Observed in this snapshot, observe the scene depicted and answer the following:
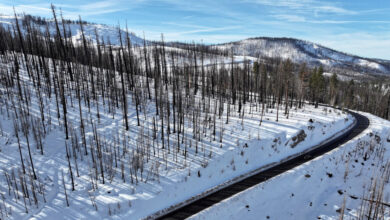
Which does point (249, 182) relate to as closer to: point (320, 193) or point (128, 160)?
point (320, 193)

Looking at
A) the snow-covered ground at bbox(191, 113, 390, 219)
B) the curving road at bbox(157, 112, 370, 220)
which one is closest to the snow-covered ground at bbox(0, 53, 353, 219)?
the curving road at bbox(157, 112, 370, 220)

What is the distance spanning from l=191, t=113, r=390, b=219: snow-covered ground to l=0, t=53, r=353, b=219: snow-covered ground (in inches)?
162

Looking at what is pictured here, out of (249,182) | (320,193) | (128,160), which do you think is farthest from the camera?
(128,160)

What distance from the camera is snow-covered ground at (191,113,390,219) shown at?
1703 cm

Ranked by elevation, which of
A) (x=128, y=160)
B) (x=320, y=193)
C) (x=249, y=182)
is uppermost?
(x=128, y=160)

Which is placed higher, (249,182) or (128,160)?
(128,160)

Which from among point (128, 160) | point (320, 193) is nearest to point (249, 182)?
point (320, 193)

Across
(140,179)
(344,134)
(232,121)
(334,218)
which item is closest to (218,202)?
(140,179)

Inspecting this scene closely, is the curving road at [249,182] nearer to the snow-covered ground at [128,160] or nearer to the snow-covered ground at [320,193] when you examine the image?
the snow-covered ground at [320,193]

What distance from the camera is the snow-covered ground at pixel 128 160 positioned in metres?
17.1

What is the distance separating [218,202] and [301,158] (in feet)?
51.6

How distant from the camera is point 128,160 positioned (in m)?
23.1

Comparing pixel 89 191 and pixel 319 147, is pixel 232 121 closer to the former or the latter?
pixel 319 147

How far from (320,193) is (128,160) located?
2137cm
